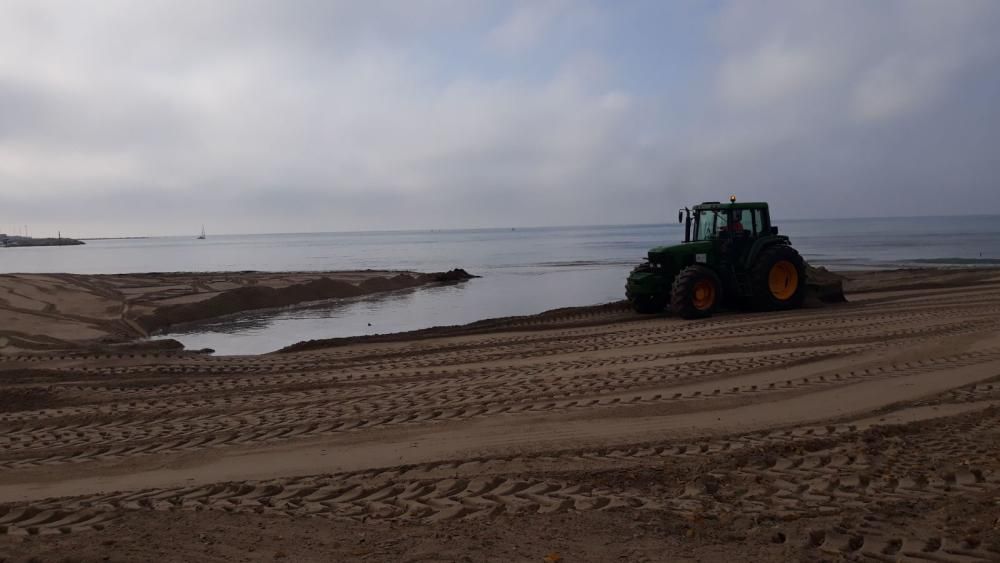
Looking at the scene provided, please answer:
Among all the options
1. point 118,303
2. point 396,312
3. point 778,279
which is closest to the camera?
point 778,279

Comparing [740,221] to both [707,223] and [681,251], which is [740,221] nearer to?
[707,223]

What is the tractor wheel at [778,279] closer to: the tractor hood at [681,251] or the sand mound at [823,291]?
the sand mound at [823,291]

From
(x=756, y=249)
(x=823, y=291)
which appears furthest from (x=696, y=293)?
(x=823, y=291)

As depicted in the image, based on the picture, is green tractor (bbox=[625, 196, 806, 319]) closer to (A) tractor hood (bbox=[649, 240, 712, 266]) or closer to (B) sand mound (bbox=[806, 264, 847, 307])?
(A) tractor hood (bbox=[649, 240, 712, 266])

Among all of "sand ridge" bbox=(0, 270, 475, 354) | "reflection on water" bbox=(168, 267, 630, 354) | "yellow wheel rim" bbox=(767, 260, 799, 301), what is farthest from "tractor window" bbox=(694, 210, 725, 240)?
"sand ridge" bbox=(0, 270, 475, 354)

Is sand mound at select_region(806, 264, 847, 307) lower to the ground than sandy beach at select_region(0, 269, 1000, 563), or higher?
higher

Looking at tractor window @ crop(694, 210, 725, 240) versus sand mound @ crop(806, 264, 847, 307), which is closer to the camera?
tractor window @ crop(694, 210, 725, 240)

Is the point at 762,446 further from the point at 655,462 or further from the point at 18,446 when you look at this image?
the point at 18,446

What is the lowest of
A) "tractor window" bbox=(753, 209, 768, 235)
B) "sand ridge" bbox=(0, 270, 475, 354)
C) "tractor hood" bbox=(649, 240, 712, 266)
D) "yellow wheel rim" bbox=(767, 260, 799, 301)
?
"sand ridge" bbox=(0, 270, 475, 354)

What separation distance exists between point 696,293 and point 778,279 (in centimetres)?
214

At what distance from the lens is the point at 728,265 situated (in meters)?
14.5

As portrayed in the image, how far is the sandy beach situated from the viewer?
4.00 metres

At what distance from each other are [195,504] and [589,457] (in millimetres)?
2767

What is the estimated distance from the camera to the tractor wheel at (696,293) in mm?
13781
